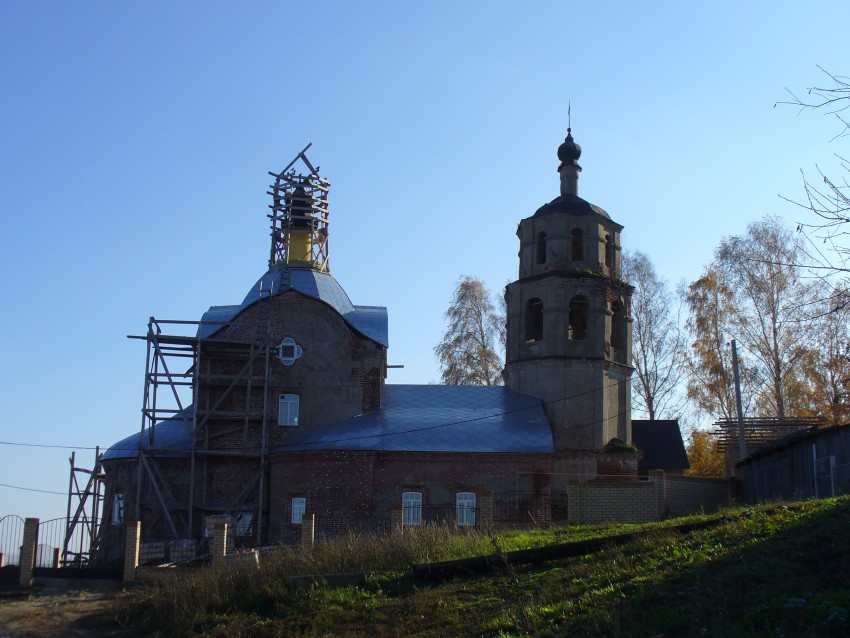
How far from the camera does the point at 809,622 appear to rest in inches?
381

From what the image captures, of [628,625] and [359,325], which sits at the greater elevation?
[359,325]

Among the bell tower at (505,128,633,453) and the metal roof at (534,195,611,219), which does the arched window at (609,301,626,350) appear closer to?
the bell tower at (505,128,633,453)

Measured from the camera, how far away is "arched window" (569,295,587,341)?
29.5m

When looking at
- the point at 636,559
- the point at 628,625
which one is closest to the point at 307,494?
the point at 636,559

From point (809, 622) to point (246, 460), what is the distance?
19.0 m

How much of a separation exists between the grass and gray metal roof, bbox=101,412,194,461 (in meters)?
8.24

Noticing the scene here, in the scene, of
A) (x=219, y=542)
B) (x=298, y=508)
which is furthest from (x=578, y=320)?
(x=219, y=542)

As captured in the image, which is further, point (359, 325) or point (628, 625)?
point (359, 325)

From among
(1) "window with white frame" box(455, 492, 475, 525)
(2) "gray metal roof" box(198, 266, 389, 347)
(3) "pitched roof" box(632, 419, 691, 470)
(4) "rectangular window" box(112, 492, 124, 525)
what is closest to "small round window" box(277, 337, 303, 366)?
(2) "gray metal roof" box(198, 266, 389, 347)

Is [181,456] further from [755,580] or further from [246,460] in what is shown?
[755,580]

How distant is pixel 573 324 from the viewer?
29.8m

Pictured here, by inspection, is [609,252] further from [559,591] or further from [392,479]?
[559,591]

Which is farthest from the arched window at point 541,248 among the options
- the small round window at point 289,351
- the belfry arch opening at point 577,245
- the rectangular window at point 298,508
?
the rectangular window at point 298,508

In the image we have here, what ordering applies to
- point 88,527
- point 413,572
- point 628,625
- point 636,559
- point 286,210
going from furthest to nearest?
point 286,210, point 88,527, point 413,572, point 636,559, point 628,625
